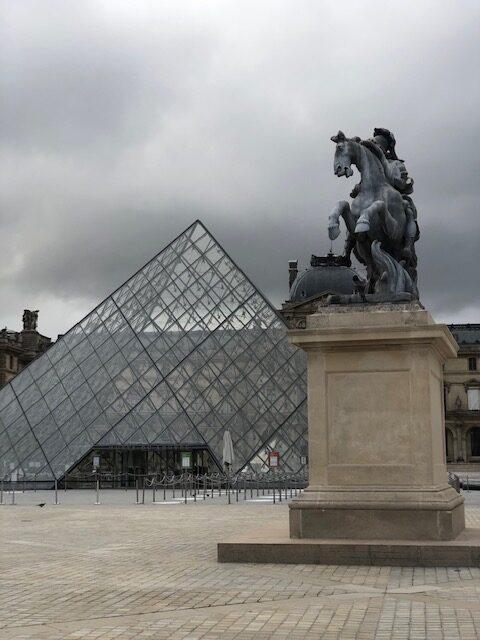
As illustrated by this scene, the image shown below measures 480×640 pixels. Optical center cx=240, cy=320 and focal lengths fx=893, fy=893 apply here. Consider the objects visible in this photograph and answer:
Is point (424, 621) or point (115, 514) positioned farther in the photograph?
point (115, 514)

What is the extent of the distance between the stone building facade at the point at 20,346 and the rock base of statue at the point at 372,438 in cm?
6949

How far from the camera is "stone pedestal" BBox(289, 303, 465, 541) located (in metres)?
9.99

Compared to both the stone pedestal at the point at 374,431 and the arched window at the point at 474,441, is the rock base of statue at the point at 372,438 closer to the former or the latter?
the stone pedestal at the point at 374,431

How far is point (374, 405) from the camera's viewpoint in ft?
34.2

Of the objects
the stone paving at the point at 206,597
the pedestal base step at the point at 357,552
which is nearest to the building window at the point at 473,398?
the stone paving at the point at 206,597

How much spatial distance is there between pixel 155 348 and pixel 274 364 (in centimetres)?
540

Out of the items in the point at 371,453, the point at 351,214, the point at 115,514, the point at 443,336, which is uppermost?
the point at 351,214

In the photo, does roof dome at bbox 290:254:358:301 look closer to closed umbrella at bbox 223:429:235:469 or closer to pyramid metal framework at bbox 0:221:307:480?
pyramid metal framework at bbox 0:221:307:480

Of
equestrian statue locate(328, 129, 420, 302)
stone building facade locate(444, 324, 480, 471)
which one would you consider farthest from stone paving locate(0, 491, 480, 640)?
stone building facade locate(444, 324, 480, 471)

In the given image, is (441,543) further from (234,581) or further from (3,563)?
(3,563)

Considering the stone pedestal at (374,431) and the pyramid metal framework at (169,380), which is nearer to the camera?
the stone pedestal at (374,431)

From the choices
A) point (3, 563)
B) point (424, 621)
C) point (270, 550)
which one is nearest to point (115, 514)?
point (3, 563)

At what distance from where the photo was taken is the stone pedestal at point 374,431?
9992 millimetres

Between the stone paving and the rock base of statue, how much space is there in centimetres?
72
